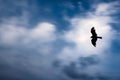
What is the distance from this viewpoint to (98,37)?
8131cm

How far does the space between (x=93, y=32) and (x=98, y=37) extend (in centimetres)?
276

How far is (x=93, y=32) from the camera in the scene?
262 feet

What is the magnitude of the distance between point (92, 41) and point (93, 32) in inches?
168

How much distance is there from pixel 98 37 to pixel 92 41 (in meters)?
2.74

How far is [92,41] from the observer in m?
83.1
